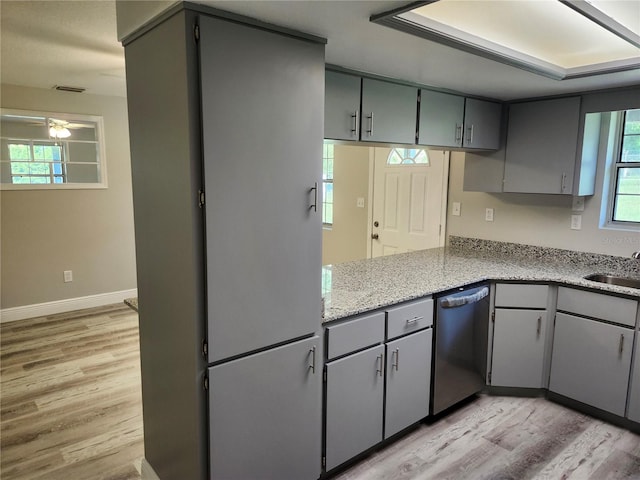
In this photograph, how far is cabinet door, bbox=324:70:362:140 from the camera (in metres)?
2.28

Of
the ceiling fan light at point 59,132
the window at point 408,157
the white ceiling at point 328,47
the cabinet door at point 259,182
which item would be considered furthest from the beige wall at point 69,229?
the cabinet door at point 259,182

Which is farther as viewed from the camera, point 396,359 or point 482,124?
point 482,124

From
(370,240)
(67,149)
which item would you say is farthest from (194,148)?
(67,149)

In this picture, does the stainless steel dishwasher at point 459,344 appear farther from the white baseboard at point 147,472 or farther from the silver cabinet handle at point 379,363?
the white baseboard at point 147,472

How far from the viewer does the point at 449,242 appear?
400 cm

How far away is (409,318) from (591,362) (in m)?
1.33

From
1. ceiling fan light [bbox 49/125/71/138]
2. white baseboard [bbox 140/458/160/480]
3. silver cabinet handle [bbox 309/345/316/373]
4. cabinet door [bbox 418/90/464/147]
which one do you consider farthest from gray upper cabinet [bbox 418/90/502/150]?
ceiling fan light [bbox 49/125/71/138]

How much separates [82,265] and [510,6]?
4757 mm

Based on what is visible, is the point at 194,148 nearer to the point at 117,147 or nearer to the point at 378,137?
the point at 378,137

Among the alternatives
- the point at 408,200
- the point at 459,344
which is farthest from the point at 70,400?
the point at 408,200

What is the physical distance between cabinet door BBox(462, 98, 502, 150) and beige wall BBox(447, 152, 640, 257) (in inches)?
17.2

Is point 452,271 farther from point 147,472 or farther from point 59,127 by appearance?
point 59,127

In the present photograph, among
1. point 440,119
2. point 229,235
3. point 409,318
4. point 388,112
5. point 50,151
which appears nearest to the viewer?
point 229,235

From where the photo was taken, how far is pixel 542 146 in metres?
3.26
